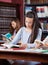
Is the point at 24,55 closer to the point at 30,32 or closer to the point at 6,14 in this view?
the point at 30,32

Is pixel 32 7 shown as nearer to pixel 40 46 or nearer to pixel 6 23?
pixel 6 23

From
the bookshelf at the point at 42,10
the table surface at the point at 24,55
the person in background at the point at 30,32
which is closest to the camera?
the table surface at the point at 24,55

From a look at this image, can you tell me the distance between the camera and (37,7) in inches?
187

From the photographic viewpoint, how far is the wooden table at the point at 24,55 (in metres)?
1.82

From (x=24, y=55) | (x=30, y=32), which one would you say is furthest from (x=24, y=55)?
(x=30, y=32)

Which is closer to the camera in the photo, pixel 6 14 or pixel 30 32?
pixel 30 32

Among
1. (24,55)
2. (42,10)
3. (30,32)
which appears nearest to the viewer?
(24,55)

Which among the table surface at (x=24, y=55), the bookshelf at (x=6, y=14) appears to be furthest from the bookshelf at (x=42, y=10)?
the table surface at (x=24, y=55)

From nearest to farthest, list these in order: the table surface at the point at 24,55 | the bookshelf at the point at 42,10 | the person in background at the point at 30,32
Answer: the table surface at the point at 24,55 → the person in background at the point at 30,32 → the bookshelf at the point at 42,10

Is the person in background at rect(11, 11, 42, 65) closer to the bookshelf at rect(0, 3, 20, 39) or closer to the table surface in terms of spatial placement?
the table surface

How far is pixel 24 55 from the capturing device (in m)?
1.89

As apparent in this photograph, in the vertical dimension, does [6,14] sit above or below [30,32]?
below

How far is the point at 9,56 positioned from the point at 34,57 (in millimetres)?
249

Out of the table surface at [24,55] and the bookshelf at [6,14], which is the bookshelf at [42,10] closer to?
the bookshelf at [6,14]
